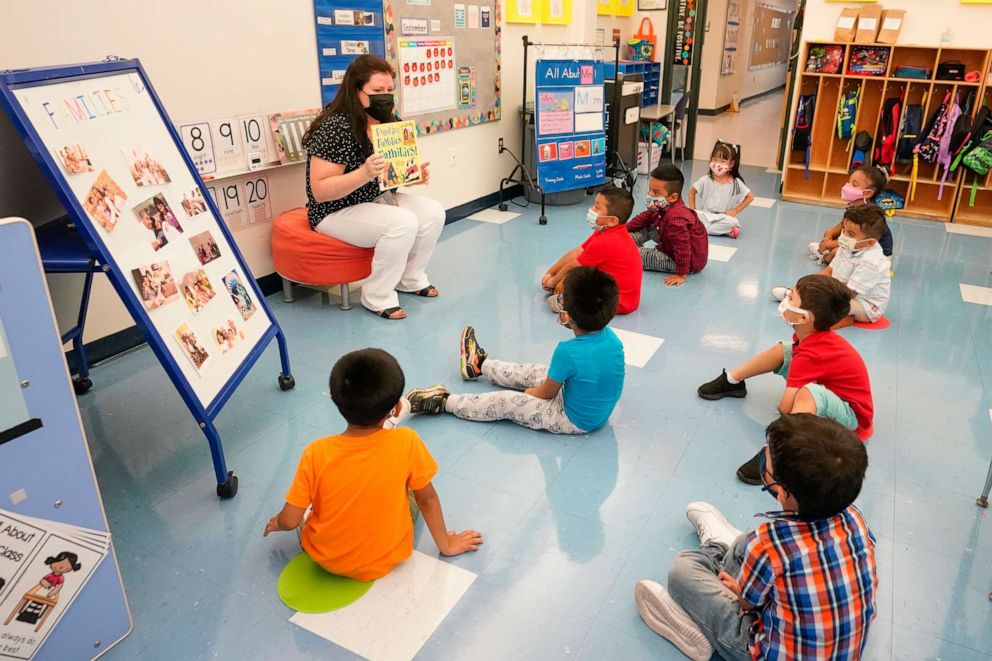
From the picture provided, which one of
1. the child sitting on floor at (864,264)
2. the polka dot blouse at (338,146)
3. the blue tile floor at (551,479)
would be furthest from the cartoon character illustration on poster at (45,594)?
the child sitting on floor at (864,264)

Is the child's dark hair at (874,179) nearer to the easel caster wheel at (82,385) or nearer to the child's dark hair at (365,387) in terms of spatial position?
the child's dark hair at (365,387)

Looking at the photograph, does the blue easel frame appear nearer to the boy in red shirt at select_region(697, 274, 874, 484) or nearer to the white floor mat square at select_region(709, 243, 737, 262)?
the boy in red shirt at select_region(697, 274, 874, 484)

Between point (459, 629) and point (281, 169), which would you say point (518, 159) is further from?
point (459, 629)

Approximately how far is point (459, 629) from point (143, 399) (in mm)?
1811

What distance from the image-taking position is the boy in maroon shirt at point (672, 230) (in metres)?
4.28

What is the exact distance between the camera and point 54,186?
6.24 ft

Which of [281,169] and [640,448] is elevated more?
[281,169]

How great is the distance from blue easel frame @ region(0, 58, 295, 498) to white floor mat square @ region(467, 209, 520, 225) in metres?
3.19

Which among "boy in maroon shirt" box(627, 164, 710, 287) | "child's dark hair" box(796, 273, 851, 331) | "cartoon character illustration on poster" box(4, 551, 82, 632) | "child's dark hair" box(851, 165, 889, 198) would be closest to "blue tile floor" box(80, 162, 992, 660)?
"cartoon character illustration on poster" box(4, 551, 82, 632)

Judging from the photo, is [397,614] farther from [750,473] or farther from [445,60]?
[445,60]

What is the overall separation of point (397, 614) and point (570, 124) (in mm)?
4606

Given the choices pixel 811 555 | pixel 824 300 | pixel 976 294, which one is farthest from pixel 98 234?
pixel 976 294

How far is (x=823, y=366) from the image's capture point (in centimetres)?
250

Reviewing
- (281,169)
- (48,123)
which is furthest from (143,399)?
(281,169)
